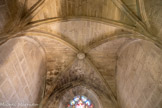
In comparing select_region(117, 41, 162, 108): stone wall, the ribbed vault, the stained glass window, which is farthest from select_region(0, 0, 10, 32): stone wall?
select_region(117, 41, 162, 108): stone wall

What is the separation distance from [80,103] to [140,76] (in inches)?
155

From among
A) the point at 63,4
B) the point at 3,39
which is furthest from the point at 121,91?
the point at 3,39

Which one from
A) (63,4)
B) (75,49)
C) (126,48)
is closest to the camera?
(63,4)

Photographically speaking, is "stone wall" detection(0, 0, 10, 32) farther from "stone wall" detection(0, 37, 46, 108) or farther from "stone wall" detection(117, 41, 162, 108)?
"stone wall" detection(117, 41, 162, 108)

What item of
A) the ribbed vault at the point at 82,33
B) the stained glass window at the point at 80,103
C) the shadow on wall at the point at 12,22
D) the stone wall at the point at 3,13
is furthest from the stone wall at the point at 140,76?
the stone wall at the point at 3,13

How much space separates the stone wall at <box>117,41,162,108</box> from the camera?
18.1 feet

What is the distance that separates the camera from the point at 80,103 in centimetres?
876

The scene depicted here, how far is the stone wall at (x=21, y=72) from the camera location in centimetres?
586

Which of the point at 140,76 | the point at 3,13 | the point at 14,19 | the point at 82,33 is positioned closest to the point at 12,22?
the point at 14,19

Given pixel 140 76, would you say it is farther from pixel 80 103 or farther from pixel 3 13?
pixel 3 13

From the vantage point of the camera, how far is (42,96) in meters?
8.48

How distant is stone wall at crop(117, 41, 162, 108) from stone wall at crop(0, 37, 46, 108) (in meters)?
4.61

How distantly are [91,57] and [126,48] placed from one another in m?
2.21

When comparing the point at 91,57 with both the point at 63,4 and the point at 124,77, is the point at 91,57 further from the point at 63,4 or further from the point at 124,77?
the point at 63,4
